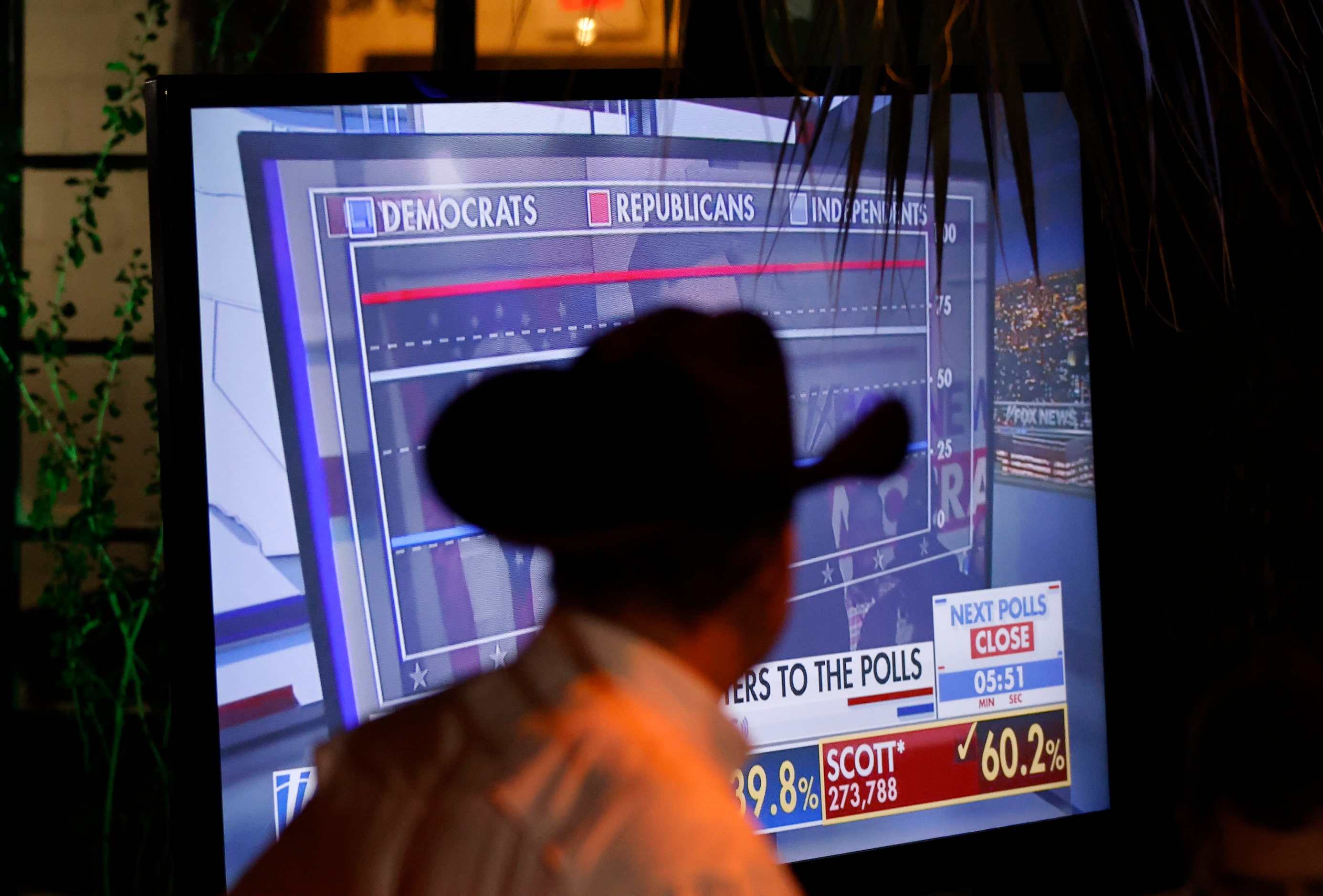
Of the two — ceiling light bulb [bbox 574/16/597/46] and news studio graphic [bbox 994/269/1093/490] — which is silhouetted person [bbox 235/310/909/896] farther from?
ceiling light bulb [bbox 574/16/597/46]

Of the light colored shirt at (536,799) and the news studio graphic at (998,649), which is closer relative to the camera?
the light colored shirt at (536,799)

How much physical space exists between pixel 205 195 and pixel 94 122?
972 mm

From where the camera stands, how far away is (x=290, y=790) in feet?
3.71

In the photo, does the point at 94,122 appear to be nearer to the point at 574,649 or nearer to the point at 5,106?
the point at 5,106

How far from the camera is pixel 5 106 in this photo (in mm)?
1823

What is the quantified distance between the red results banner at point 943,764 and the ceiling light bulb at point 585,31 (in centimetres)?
110

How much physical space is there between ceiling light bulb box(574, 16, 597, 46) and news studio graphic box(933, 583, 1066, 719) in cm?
100

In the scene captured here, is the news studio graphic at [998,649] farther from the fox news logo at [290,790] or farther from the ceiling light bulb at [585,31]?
the ceiling light bulb at [585,31]

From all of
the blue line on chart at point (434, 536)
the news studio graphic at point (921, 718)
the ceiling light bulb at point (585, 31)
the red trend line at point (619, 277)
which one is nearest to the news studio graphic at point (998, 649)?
the news studio graphic at point (921, 718)

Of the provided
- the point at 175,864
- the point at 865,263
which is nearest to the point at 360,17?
the point at 865,263

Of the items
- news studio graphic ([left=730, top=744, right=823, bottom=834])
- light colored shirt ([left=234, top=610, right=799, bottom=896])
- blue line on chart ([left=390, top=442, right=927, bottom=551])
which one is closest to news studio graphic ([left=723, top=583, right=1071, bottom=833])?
news studio graphic ([left=730, top=744, right=823, bottom=834])

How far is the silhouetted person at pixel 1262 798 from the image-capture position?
98 centimetres

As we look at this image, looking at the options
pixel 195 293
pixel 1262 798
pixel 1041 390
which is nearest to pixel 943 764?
pixel 1262 798

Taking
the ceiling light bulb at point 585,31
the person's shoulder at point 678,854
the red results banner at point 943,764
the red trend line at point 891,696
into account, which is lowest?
the red results banner at point 943,764
